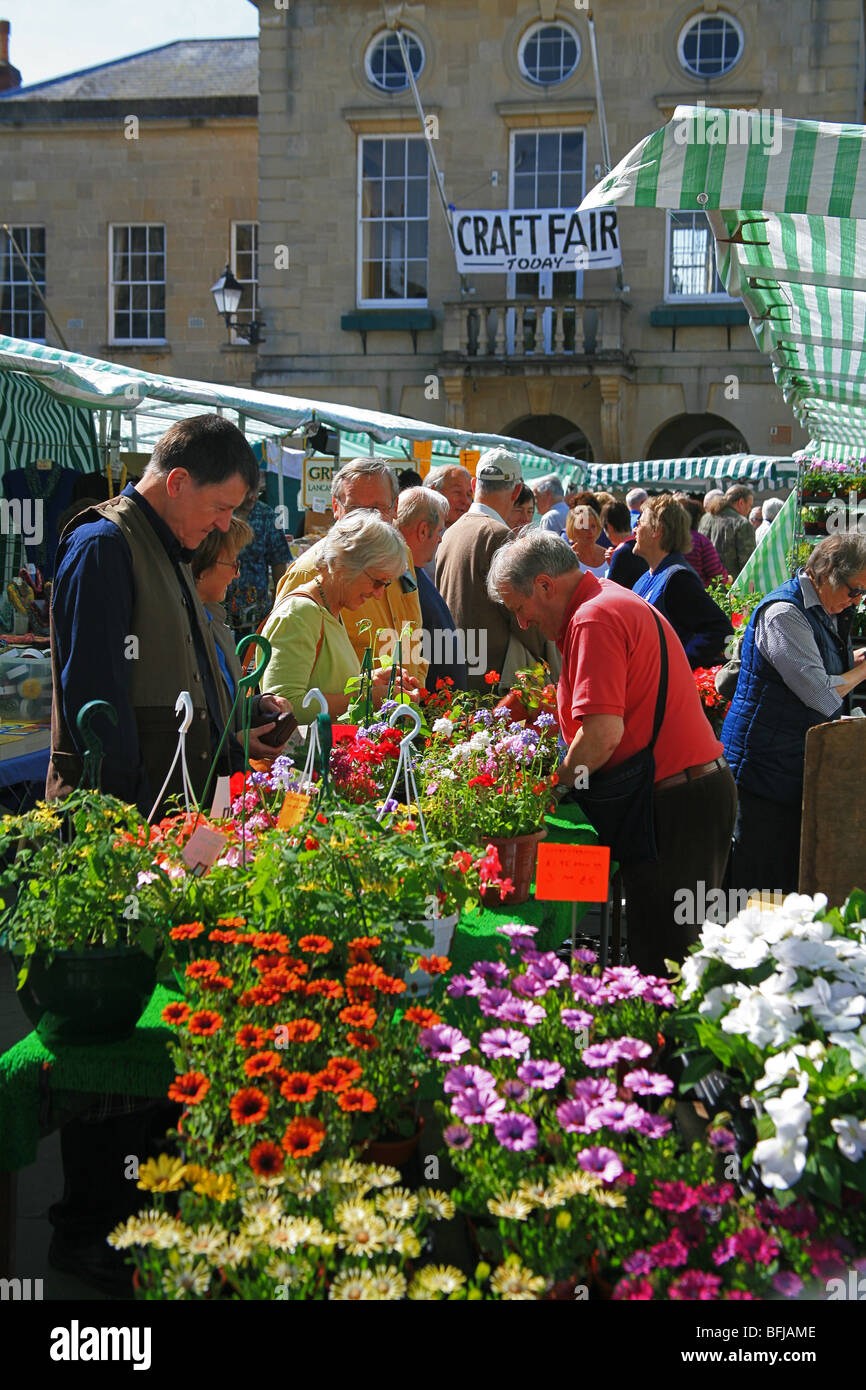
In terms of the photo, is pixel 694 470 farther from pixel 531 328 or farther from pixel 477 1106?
pixel 477 1106

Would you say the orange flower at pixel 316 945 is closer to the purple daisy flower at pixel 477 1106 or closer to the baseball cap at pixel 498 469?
the purple daisy flower at pixel 477 1106

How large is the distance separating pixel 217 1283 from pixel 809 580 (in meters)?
3.30

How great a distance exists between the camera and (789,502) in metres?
8.62

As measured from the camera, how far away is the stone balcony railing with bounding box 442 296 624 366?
722 inches

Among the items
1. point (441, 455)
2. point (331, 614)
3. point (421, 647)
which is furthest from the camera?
point (441, 455)

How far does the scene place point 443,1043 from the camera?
1.78 m

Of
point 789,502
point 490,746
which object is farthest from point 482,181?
point 490,746

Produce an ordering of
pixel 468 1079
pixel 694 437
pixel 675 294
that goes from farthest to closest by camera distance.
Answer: pixel 694 437, pixel 675 294, pixel 468 1079

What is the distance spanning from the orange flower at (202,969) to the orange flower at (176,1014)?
0.05 m

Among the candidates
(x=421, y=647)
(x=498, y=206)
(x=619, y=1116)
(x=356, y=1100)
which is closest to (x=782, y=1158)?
(x=619, y=1116)

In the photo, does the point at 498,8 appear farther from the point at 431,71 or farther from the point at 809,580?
the point at 809,580

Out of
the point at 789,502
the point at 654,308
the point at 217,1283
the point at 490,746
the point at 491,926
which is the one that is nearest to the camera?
the point at 217,1283

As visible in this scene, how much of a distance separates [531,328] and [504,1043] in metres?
18.1

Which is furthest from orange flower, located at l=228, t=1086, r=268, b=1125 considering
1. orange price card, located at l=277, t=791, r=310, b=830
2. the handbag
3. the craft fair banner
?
the craft fair banner
